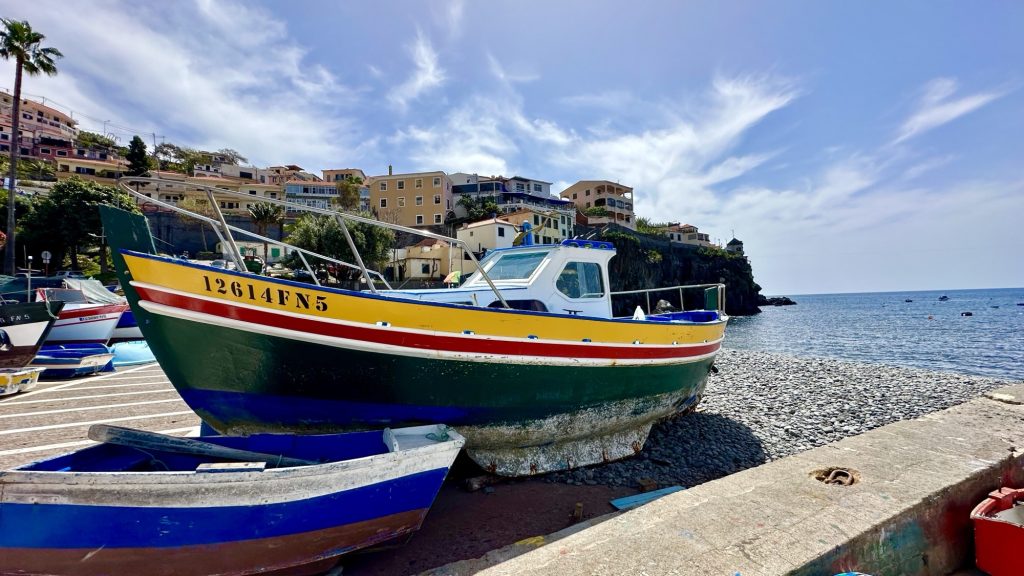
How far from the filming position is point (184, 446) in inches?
152

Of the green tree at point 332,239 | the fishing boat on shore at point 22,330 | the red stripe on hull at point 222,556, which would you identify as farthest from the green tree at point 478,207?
the red stripe on hull at point 222,556

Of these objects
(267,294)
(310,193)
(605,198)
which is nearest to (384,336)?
(267,294)

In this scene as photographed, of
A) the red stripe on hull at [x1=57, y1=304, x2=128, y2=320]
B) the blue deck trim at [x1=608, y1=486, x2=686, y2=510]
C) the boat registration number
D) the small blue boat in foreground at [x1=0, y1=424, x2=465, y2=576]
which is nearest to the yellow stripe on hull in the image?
the boat registration number

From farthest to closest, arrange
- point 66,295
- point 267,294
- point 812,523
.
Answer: point 66,295 → point 267,294 → point 812,523

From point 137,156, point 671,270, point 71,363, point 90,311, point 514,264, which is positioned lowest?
point 71,363

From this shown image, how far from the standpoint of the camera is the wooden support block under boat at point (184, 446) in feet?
12.3

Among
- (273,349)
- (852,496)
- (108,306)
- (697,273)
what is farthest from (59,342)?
(697,273)

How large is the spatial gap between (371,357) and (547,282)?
3177mm

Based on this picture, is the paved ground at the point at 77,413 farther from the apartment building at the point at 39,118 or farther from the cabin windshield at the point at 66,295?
the apartment building at the point at 39,118

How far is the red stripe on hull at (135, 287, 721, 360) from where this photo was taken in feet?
13.2

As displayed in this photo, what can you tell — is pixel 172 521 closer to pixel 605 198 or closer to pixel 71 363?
pixel 71 363

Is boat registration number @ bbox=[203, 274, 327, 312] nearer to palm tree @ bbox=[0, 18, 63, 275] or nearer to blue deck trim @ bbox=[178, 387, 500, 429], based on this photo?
blue deck trim @ bbox=[178, 387, 500, 429]

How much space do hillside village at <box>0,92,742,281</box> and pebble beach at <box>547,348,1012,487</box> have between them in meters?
26.0

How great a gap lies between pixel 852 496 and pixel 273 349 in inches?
199
